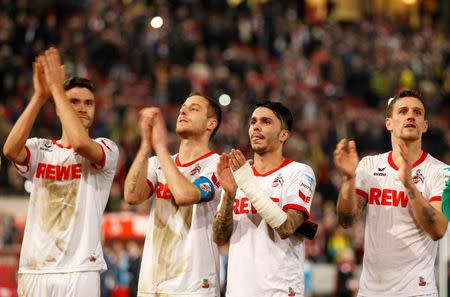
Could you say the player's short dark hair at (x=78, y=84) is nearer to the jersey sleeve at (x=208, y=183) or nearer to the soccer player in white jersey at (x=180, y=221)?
the soccer player in white jersey at (x=180, y=221)

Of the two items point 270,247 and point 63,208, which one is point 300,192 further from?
Result: point 63,208

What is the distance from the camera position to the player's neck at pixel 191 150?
329 inches

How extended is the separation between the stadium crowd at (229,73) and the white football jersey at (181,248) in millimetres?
8073

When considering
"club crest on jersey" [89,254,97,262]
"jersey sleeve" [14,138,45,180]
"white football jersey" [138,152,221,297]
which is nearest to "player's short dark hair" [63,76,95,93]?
"jersey sleeve" [14,138,45,180]

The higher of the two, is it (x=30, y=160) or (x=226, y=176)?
(x=30, y=160)

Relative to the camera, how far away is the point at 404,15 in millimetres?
35375

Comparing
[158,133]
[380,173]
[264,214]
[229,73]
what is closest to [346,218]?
[380,173]

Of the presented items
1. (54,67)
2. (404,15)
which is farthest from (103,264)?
(404,15)

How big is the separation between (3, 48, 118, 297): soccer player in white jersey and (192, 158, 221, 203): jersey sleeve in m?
0.76

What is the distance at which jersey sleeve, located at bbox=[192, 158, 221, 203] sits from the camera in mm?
8000

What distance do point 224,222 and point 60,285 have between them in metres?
1.40

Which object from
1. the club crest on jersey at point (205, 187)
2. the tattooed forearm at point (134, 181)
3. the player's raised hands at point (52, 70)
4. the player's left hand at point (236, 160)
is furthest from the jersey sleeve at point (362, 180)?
the player's raised hands at point (52, 70)

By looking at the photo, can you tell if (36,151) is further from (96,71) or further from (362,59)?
(362,59)

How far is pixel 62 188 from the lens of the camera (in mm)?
8156
